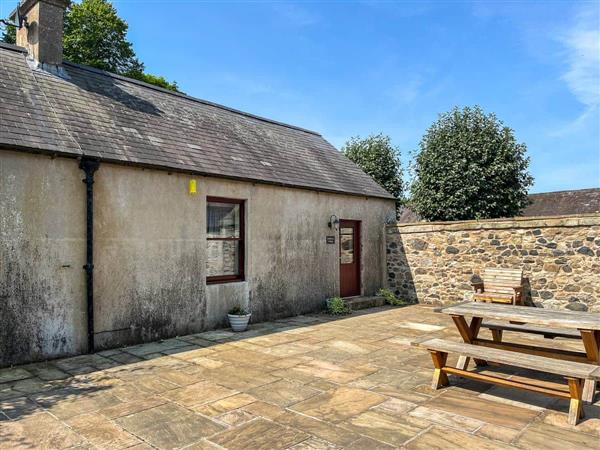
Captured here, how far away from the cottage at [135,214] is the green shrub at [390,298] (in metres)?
1.18

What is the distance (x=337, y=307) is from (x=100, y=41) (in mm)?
20409

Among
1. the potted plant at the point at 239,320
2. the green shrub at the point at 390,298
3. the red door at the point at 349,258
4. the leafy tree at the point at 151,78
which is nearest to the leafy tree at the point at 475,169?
the green shrub at the point at 390,298

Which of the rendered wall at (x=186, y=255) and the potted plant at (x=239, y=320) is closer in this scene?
the rendered wall at (x=186, y=255)

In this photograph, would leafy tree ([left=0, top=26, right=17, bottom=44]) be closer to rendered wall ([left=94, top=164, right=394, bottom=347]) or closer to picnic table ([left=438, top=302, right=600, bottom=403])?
rendered wall ([left=94, top=164, right=394, bottom=347])

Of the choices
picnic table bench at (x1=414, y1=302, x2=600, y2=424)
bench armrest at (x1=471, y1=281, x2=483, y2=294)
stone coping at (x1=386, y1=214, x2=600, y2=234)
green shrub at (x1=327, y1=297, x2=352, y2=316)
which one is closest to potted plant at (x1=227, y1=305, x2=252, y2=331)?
green shrub at (x1=327, y1=297, x2=352, y2=316)

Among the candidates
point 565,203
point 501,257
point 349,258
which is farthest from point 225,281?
point 565,203

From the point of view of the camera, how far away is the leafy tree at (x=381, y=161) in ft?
60.2

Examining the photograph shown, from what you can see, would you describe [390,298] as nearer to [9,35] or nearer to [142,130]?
[142,130]

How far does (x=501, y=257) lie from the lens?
10102mm

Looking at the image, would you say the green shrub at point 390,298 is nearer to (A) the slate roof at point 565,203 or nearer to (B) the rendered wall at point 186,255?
(B) the rendered wall at point 186,255

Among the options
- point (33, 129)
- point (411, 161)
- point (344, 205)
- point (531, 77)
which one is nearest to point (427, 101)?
point (411, 161)

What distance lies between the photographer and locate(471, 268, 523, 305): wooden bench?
30.1 ft

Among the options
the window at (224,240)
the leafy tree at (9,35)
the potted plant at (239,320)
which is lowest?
the potted plant at (239,320)

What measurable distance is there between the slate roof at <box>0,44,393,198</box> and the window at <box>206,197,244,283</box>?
2.30ft
